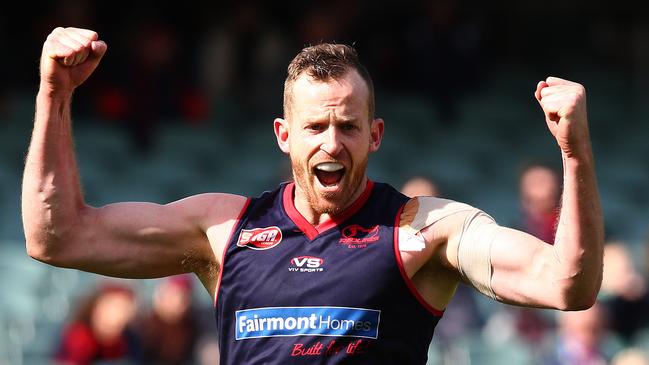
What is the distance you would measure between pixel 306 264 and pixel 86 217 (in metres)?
0.72

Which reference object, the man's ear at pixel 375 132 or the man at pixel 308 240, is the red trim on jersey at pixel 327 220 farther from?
the man's ear at pixel 375 132

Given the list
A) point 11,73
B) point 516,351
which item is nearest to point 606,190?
point 516,351

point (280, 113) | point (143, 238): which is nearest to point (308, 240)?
point (143, 238)

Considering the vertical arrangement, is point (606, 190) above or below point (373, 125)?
below

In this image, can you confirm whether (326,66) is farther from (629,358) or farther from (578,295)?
(629,358)

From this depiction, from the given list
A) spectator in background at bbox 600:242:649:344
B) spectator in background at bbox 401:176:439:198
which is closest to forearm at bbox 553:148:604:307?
spectator in background at bbox 401:176:439:198

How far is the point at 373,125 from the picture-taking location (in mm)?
3777

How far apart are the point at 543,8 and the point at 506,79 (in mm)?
1031

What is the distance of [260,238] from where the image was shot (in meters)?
3.77

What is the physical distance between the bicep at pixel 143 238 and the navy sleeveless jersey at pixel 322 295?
0.14 meters

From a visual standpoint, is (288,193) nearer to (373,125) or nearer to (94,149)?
(373,125)

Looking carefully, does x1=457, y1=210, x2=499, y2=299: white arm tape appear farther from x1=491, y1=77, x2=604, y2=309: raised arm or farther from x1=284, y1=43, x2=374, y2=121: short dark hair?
x1=284, y1=43, x2=374, y2=121: short dark hair

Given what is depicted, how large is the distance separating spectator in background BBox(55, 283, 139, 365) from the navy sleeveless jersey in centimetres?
392

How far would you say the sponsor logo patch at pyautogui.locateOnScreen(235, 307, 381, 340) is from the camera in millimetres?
3570
